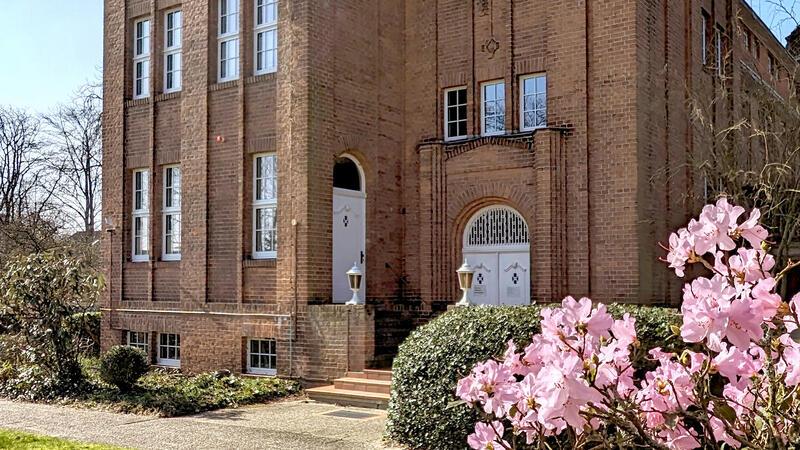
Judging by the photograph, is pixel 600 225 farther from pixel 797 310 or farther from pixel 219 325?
pixel 797 310

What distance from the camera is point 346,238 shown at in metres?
16.5

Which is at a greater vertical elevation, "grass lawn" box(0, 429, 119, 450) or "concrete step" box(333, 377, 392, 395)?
"concrete step" box(333, 377, 392, 395)

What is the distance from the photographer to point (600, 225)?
1476 cm

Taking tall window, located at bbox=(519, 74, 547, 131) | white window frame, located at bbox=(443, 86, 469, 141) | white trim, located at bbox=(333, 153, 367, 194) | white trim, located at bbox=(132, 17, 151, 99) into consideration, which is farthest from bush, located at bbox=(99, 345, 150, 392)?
tall window, located at bbox=(519, 74, 547, 131)

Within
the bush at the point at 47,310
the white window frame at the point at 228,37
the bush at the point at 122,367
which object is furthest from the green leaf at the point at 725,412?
the white window frame at the point at 228,37

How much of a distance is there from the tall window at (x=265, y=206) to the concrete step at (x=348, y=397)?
3370 mm

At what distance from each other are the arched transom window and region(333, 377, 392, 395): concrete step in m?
4.08

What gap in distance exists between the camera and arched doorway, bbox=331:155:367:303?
53.2 feet

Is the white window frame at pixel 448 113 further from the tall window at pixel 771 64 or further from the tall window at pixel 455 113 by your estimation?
the tall window at pixel 771 64

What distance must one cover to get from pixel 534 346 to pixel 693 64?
49.6ft

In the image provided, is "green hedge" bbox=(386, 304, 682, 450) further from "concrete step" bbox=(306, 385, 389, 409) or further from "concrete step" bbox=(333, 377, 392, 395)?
"concrete step" bbox=(333, 377, 392, 395)

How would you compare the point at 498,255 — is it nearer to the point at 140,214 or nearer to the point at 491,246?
the point at 491,246

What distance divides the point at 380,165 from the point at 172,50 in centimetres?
543

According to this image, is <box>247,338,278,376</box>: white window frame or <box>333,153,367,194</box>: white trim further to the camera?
<box>333,153,367,194</box>: white trim
